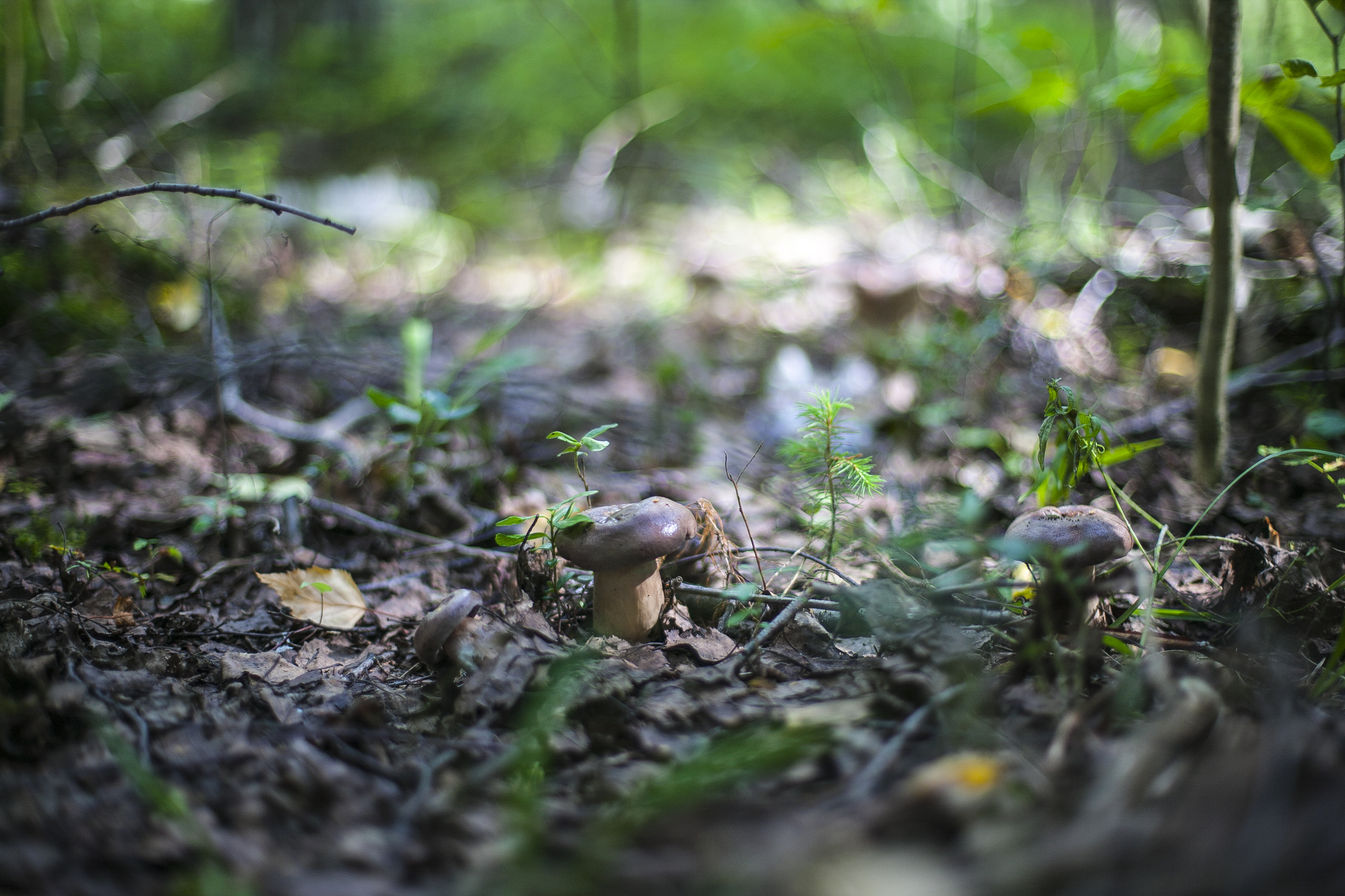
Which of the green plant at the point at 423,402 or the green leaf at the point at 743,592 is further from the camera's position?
the green plant at the point at 423,402

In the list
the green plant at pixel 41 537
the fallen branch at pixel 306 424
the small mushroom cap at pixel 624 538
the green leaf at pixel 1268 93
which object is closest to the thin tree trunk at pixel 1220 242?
the green leaf at pixel 1268 93

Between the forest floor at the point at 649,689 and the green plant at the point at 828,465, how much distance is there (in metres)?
0.13

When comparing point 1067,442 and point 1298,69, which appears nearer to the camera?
point 1067,442

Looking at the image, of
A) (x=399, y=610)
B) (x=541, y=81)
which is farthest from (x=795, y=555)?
(x=541, y=81)

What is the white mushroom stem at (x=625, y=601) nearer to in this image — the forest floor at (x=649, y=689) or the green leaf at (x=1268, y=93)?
the forest floor at (x=649, y=689)

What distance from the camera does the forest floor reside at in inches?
36.5

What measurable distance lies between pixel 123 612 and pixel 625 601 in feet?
4.34

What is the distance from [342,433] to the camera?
123 inches

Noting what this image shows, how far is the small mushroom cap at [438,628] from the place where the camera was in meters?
1.63

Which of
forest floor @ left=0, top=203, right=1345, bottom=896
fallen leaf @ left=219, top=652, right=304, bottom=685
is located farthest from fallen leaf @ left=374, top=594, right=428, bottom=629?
fallen leaf @ left=219, top=652, right=304, bottom=685

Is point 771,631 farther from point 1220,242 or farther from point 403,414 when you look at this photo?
point 1220,242

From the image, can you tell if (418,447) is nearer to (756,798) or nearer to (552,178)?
(756,798)

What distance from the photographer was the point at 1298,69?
6.12 ft

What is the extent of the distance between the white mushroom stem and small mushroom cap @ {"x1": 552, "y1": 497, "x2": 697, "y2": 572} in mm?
48
